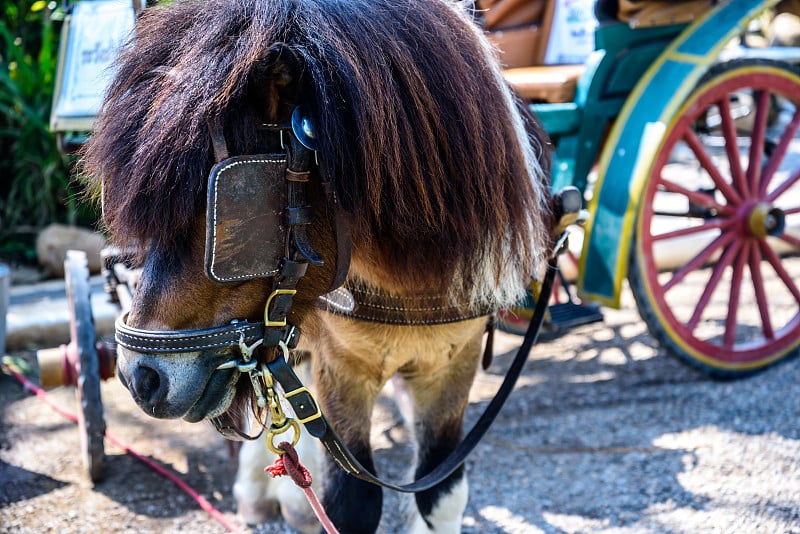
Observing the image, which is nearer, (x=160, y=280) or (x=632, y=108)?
(x=160, y=280)

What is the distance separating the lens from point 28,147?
5031 mm

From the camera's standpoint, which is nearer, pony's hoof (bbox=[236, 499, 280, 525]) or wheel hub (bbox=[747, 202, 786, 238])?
pony's hoof (bbox=[236, 499, 280, 525])

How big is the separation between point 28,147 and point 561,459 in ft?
13.3

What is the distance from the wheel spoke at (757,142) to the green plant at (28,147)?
389 cm

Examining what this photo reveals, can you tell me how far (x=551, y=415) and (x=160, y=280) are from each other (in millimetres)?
2146

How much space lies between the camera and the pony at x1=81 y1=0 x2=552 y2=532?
1.26m

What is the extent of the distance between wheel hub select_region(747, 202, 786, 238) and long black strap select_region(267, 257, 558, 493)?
4.20 ft

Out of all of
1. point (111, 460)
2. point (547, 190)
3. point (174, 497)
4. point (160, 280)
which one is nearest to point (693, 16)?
point (547, 190)

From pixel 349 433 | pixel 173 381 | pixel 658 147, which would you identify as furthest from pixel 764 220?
pixel 173 381

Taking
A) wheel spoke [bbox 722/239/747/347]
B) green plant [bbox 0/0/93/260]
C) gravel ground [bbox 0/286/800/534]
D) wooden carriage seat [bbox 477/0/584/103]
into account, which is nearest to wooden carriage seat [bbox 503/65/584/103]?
wooden carriage seat [bbox 477/0/584/103]

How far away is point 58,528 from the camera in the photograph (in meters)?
2.36

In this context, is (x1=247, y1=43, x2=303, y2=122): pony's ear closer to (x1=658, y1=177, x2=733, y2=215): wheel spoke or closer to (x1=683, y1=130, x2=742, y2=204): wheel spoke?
(x1=658, y1=177, x2=733, y2=215): wheel spoke

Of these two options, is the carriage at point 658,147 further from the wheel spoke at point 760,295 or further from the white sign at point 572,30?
the white sign at point 572,30

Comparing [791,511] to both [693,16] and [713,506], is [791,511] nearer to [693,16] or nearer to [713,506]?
[713,506]
